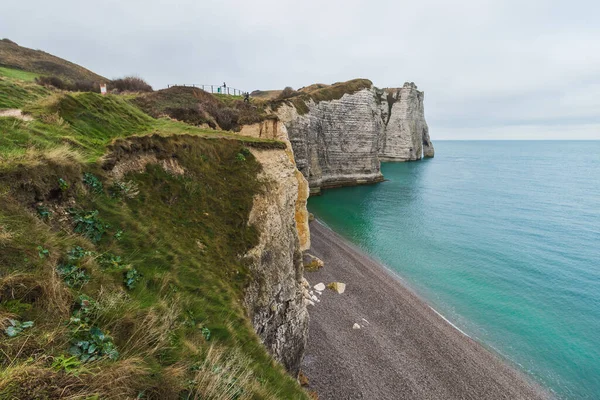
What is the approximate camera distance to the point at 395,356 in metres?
17.8

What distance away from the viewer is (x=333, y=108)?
69375mm

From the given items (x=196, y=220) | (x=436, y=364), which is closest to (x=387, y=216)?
(x=436, y=364)

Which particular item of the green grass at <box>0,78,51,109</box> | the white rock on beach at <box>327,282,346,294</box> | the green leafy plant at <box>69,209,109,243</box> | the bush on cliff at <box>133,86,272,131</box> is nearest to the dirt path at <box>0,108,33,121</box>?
the green grass at <box>0,78,51,109</box>

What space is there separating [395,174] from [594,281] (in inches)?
2639

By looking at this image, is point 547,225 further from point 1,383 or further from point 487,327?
point 1,383

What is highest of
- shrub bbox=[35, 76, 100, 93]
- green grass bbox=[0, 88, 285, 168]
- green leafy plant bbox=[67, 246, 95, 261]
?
shrub bbox=[35, 76, 100, 93]

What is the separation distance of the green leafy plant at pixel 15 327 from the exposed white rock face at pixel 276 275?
24.1ft

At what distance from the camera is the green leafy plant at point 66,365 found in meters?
3.17

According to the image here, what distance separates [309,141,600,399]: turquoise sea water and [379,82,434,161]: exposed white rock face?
54.2 metres

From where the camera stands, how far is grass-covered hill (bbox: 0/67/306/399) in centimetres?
377

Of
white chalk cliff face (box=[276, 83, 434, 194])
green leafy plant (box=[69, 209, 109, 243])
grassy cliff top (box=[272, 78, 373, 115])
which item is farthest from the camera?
grassy cliff top (box=[272, 78, 373, 115])

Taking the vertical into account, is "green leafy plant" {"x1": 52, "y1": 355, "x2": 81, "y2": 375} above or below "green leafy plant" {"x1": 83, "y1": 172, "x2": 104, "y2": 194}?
below

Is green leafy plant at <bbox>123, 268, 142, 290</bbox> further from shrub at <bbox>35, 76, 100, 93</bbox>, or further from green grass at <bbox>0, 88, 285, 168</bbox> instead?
shrub at <bbox>35, 76, 100, 93</bbox>

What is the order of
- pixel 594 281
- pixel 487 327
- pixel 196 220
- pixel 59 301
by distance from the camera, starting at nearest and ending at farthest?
pixel 59 301 → pixel 196 220 → pixel 487 327 → pixel 594 281
